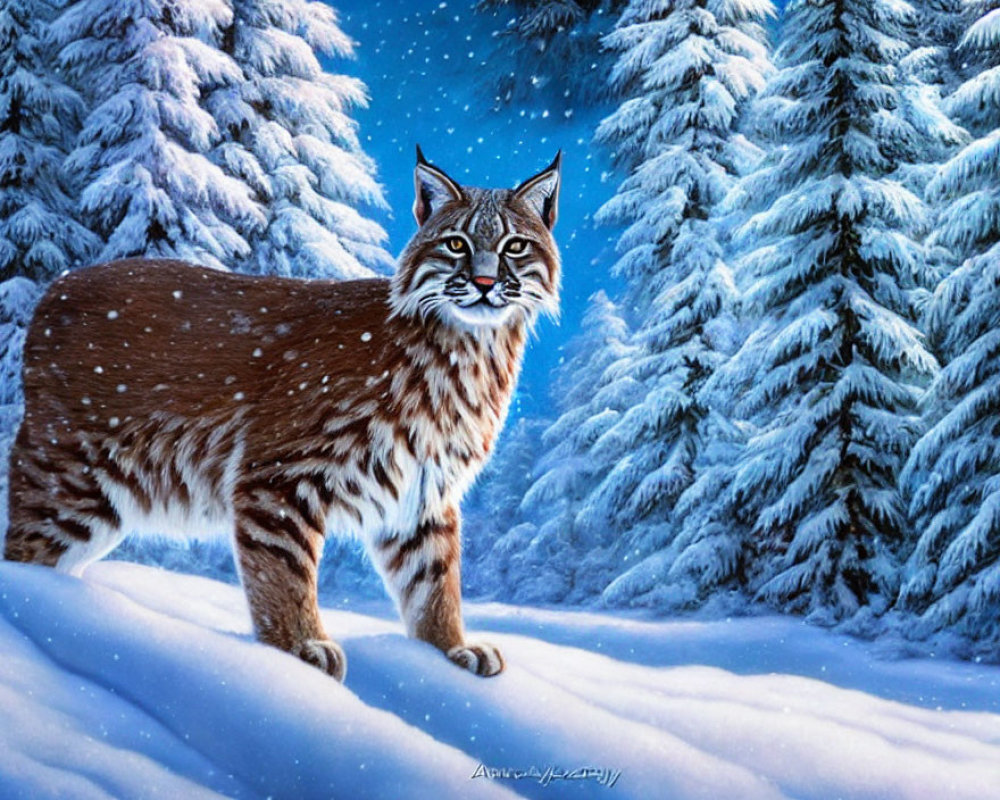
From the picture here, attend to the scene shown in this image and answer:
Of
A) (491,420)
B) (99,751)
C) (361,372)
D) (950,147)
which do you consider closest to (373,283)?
(361,372)

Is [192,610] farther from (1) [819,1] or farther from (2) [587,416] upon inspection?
(1) [819,1]

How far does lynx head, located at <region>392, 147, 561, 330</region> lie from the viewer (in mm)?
2832

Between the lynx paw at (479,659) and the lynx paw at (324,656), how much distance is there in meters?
0.37

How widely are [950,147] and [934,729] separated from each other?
375 cm

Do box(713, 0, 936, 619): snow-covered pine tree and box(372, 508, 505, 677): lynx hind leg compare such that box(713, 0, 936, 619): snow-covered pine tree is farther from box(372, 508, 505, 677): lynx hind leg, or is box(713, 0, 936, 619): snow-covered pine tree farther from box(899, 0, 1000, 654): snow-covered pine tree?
box(372, 508, 505, 677): lynx hind leg

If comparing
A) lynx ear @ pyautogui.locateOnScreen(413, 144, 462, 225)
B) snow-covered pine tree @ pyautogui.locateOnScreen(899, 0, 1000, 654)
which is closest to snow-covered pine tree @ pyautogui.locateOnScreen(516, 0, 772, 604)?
snow-covered pine tree @ pyautogui.locateOnScreen(899, 0, 1000, 654)

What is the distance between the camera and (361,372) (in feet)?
9.61

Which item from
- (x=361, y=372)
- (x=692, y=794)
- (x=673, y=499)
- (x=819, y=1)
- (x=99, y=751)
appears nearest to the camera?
(x=99, y=751)

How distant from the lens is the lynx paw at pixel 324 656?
2684 mm

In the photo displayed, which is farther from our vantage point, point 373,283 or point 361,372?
point 373,283

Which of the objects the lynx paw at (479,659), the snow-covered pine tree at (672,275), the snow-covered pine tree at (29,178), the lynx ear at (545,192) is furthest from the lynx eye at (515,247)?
the snow-covered pine tree at (672,275)

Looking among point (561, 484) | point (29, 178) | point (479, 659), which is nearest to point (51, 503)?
point (479, 659)

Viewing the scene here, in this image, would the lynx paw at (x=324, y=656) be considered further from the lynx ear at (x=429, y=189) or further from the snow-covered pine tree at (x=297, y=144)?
the snow-covered pine tree at (x=297, y=144)
